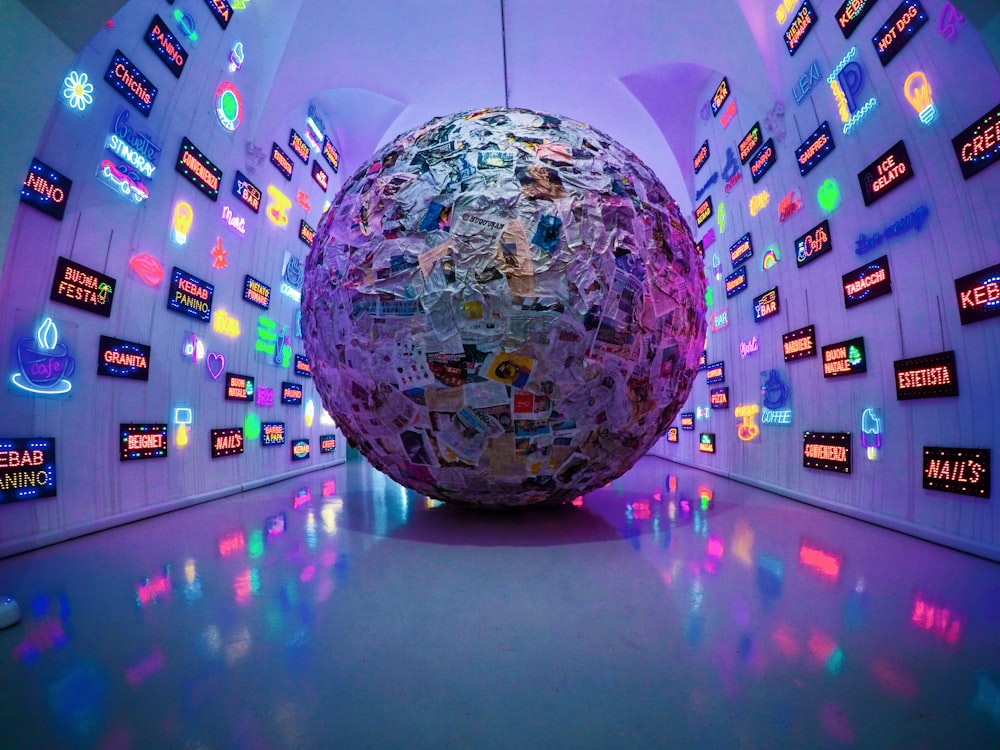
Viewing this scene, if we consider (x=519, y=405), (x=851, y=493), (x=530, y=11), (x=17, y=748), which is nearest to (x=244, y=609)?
(x=17, y=748)

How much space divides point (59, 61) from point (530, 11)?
6071mm

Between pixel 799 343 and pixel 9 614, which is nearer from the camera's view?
pixel 9 614

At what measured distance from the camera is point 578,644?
5.24ft

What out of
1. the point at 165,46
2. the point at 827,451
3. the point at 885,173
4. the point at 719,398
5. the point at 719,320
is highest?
the point at 165,46

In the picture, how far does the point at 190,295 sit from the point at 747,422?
5666mm

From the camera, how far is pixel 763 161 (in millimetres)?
4988

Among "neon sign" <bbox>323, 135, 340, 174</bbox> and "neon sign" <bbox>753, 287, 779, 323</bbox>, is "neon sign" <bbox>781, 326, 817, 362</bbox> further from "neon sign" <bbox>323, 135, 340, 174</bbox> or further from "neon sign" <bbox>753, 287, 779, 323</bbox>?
"neon sign" <bbox>323, 135, 340, 174</bbox>

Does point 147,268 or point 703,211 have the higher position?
point 703,211

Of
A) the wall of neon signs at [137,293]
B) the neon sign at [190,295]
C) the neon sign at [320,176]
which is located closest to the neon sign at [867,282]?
the wall of neon signs at [137,293]

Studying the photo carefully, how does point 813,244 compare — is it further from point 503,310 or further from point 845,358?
point 503,310

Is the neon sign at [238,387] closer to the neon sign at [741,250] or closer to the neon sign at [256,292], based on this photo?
the neon sign at [256,292]

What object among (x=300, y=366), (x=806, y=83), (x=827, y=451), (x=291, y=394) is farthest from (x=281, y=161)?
(x=827, y=451)

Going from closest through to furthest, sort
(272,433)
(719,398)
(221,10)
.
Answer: (221,10), (272,433), (719,398)

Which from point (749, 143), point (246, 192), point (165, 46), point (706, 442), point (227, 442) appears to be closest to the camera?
point (165, 46)
